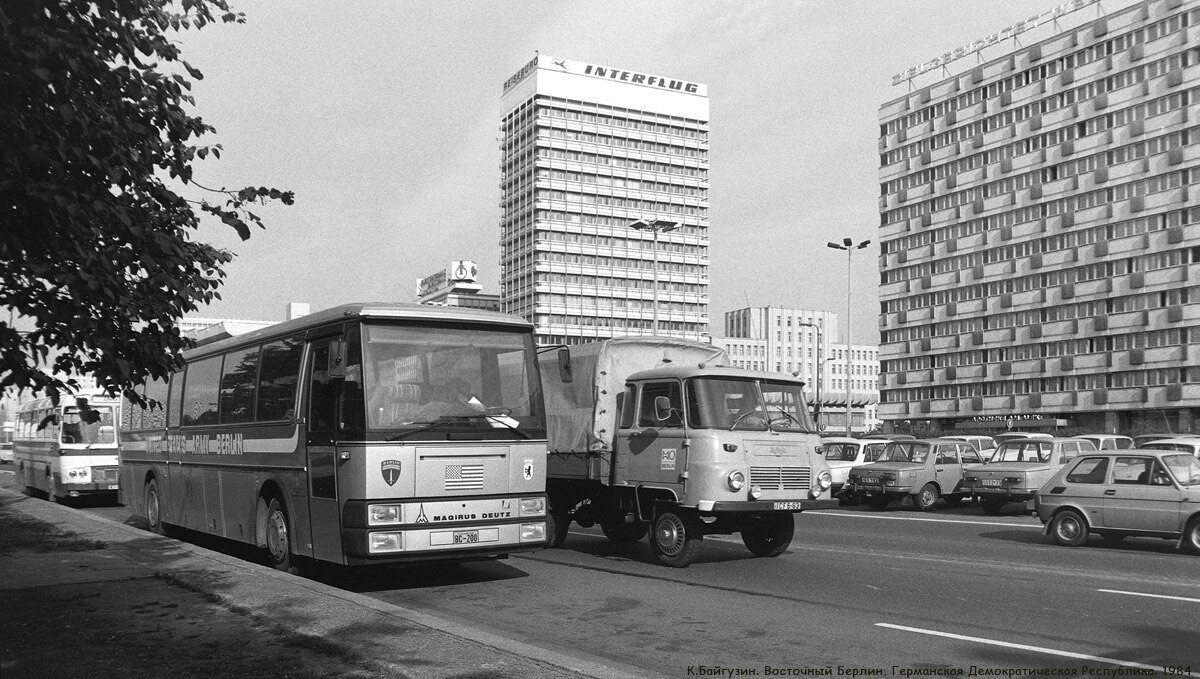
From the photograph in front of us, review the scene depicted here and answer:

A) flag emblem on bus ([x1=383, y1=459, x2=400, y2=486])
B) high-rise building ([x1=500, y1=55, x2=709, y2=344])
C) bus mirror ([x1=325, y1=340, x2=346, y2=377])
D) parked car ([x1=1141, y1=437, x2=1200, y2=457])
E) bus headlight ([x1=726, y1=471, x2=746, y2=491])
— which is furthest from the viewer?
high-rise building ([x1=500, y1=55, x2=709, y2=344])

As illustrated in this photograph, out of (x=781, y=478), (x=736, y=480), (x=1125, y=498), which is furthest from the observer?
(x=1125, y=498)

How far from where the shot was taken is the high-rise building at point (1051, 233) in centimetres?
7788

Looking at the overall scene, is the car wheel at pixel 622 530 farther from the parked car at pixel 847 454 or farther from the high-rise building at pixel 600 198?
the high-rise building at pixel 600 198

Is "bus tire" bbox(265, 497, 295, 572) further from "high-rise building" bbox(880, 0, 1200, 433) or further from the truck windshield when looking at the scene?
"high-rise building" bbox(880, 0, 1200, 433)

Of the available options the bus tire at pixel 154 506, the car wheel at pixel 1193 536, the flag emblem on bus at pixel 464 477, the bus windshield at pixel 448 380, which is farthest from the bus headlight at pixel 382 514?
the car wheel at pixel 1193 536

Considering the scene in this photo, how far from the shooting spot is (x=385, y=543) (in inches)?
421

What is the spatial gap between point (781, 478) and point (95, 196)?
29.6ft

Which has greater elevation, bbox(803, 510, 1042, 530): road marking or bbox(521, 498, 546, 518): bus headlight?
bbox(521, 498, 546, 518): bus headlight

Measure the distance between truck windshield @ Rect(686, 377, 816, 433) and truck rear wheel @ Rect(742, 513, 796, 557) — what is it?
133 cm

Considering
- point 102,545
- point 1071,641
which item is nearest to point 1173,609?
point 1071,641

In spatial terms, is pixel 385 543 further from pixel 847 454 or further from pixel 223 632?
pixel 847 454

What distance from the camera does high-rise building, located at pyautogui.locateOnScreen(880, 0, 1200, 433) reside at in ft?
255

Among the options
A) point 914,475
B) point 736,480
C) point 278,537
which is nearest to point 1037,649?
point 736,480

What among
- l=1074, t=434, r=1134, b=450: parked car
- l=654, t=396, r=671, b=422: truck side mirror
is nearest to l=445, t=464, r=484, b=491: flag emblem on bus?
l=654, t=396, r=671, b=422: truck side mirror
